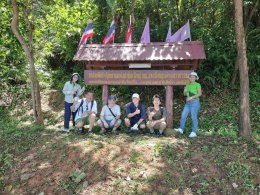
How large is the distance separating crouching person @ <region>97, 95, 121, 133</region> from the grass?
1.16 feet

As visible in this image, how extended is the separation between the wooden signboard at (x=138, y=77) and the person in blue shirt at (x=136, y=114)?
654 mm

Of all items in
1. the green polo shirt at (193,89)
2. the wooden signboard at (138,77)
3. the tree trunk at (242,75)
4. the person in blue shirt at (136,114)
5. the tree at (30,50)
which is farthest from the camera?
the tree at (30,50)

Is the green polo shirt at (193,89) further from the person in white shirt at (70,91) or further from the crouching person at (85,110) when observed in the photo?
the person in white shirt at (70,91)

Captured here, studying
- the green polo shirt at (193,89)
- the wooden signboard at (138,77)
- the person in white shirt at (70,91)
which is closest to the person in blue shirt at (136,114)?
the wooden signboard at (138,77)

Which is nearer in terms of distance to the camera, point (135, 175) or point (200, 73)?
point (135, 175)

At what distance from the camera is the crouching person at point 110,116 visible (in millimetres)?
8062

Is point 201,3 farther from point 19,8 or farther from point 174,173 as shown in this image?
point 174,173

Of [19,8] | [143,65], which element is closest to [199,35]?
[143,65]

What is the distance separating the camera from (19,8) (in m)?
9.40

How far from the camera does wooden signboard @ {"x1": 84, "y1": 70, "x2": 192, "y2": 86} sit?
27.3ft

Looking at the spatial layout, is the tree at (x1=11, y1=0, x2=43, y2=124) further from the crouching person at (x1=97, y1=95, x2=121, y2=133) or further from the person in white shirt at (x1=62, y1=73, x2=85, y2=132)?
the crouching person at (x1=97, y1=95, x2=121, y2=133)

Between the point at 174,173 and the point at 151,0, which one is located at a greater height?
the point at 151,0

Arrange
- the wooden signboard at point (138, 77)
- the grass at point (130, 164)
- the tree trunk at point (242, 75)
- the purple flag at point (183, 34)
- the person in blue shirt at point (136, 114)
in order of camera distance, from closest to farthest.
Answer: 1. the grass at point (130, 164)
2. the tree trunk at point (242, 75)
3. the person in blue shirt at point (136, 114)
4. the wooden signboard at point (138, 77)
5. the purple flag at point (183, 34)

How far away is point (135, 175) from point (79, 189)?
1075mm
